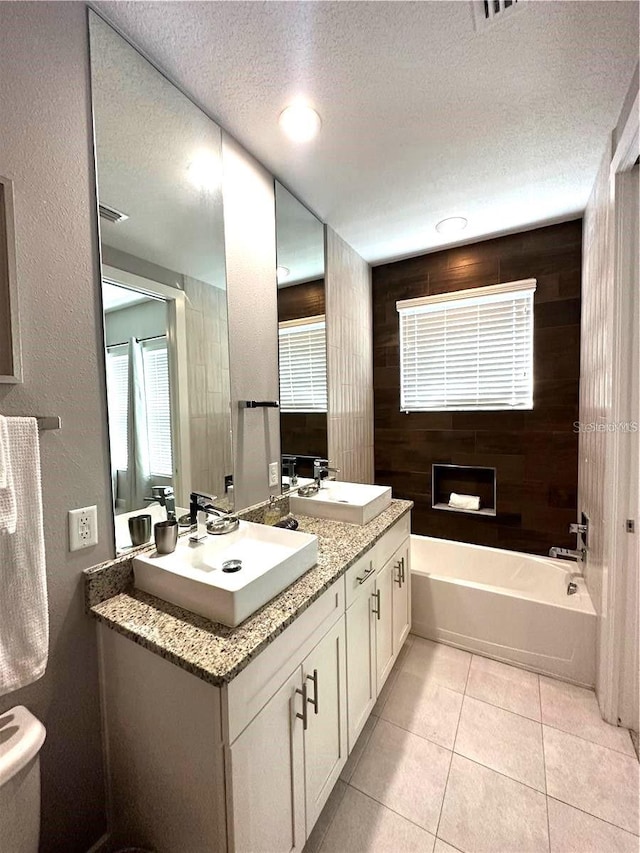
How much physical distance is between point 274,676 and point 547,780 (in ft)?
4.28

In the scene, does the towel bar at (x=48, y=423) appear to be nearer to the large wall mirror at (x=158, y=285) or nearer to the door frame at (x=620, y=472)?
the large wall mirror at (x=158, y=285)

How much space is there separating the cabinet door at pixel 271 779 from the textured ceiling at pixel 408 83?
203cm

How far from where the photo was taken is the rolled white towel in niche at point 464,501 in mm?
2734

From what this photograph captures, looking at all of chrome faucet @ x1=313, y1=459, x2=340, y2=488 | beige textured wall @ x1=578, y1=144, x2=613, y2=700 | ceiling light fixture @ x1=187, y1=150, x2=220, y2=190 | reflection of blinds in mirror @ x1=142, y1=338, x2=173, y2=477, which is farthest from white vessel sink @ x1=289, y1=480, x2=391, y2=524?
ceiling light fixture @ x1=187, y1=150, x2=220, y2=190

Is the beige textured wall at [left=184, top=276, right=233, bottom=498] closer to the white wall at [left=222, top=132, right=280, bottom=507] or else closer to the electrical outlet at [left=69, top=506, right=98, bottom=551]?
the white wall at [left=222, top=132, right=280, bottom=507]

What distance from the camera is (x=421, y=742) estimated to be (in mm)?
1534

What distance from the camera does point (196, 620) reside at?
98 centimetres

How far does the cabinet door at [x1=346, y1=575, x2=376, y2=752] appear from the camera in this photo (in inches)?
53.3

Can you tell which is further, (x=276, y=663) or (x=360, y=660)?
(x=360, y=660)

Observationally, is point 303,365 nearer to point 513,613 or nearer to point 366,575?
point 366,575

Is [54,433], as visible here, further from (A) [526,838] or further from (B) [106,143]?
(A) [526,838]

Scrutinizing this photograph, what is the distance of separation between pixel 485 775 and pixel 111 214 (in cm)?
251

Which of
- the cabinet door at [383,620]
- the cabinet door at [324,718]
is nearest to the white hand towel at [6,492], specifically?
the cabinet door at [324,718]

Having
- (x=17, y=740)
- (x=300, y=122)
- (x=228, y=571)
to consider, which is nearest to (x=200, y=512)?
(x=228, y=571)
